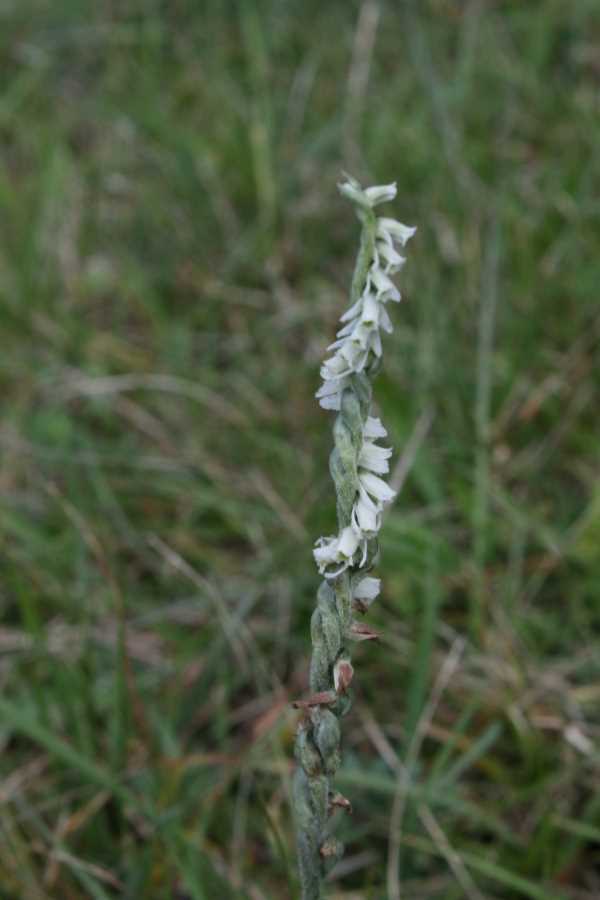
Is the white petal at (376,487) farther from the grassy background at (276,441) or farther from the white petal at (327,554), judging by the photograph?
the grassy background at (276,441)

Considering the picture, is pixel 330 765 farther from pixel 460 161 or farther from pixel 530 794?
pixel 460 161

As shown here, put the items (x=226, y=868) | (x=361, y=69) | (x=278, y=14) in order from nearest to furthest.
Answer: (x=226, y=868), (x=361, y=69), (x=278, y=14)

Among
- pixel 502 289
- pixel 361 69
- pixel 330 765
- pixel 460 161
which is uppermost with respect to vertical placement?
pixel 361 69

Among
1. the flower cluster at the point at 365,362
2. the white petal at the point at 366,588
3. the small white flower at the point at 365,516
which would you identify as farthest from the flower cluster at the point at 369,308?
the white petal at the point at 366,588

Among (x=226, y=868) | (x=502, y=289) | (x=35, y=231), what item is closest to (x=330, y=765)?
(x=226, y=868)

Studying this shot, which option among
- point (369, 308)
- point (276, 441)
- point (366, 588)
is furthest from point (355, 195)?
point (276, 441)

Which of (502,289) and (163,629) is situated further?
(502,289)

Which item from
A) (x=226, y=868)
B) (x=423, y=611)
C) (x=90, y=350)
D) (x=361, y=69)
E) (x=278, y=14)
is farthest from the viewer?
(x=278, y=14)

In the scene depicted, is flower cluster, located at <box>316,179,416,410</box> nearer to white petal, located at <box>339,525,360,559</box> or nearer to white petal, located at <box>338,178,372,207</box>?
white petal, located at <box>338,178,372,207</box>
